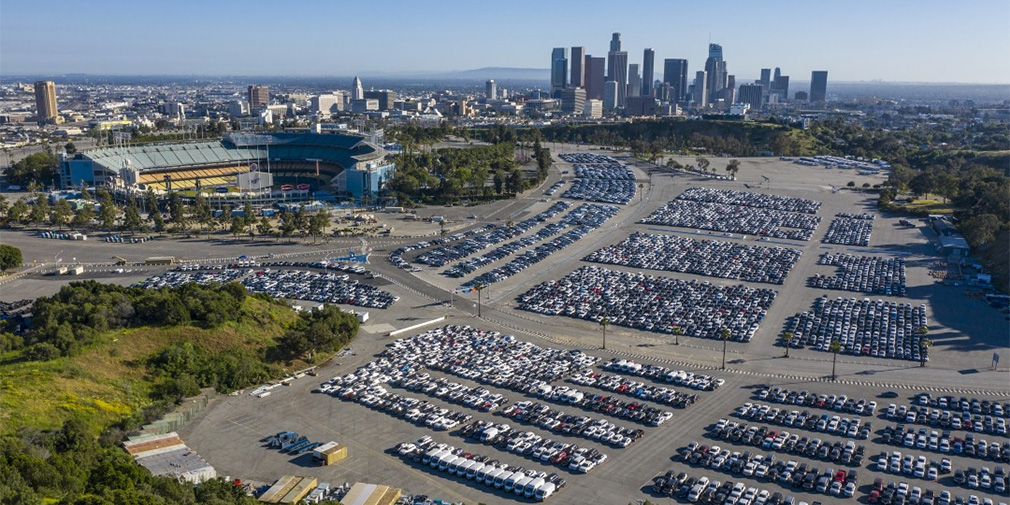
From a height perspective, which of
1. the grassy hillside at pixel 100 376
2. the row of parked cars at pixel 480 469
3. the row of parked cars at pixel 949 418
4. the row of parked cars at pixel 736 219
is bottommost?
the row of parked cars at pixel 480 469

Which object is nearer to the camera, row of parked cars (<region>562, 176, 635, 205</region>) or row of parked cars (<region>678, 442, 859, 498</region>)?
row of parked cars (<region>678, 442, 859, 498</region>)

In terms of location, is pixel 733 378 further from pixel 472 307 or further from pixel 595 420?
pixel 472 307

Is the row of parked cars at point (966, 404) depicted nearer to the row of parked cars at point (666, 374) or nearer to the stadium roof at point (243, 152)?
the row of parked cars at point (666, 374)

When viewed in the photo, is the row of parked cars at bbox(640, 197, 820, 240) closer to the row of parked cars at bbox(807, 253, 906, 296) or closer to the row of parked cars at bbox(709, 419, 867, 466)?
the row of parked cars at bbox(807, 253, 906, 296)

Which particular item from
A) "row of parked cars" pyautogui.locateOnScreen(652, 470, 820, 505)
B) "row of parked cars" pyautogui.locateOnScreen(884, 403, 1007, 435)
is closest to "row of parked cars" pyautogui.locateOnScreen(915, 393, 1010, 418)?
"row of parked cars" pyautogui.locateOnScreen(884, 403, 1007, 435)

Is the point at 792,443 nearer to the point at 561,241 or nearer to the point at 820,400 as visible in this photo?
A: the point at 820,400

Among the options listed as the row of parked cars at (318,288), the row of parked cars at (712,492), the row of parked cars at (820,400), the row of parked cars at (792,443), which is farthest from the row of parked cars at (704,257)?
the row of parked cars at (712,492)
